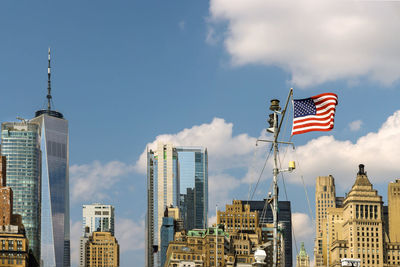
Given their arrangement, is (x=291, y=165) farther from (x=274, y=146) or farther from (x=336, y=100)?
(x=336, y=100)

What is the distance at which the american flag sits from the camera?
44.0 metres

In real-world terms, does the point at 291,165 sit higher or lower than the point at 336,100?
lower

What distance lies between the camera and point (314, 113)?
44094mm

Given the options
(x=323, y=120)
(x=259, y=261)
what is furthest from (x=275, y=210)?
(x=323, y=120)

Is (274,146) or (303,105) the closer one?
(274,146)

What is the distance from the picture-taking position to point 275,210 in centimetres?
3969

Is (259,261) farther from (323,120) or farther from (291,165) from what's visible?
(323,120)

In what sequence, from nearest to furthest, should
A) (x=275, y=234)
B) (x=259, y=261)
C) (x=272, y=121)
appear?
(x=259, y=261) → (x=275, y=234) → (x=272, y=121)

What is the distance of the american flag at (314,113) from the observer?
44.0 metres

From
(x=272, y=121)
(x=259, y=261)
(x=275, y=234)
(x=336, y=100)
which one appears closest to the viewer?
(x=259, y=261)

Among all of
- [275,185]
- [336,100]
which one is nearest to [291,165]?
[275,185]

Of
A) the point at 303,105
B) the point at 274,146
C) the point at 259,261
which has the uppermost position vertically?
the point at 303,105

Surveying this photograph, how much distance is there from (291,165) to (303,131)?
21.5ft

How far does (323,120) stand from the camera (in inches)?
1746
